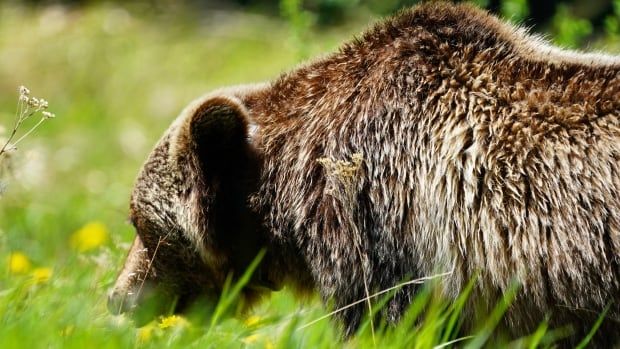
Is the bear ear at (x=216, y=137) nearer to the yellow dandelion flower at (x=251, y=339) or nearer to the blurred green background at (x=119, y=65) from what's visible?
the yellow dandelion flower at (x=251, y=339)

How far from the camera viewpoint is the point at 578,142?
13.5 ft

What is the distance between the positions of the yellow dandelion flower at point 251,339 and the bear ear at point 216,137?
0.82 metres

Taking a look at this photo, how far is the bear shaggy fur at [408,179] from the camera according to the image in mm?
4090

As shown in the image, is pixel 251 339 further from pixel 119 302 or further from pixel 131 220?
pixel 131 220

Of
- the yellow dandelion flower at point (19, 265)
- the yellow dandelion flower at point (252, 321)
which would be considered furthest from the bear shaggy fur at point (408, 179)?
the yellow dandelion flower at point (19, 265)

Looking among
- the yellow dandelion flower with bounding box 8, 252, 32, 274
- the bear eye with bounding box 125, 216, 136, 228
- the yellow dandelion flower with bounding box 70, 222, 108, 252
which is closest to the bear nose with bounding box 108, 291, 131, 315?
the bear eye with bounding box 125, 216, 136, 228

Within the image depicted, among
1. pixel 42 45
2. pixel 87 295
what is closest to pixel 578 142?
pixel 87 295

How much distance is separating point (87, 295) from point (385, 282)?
4.09 ft

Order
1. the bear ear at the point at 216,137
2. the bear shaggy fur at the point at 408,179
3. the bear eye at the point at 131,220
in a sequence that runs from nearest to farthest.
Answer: the bear shaggy fur at the point at 408,179
the bear ear at the point at 216,137
the bear eye at the point at 131,220

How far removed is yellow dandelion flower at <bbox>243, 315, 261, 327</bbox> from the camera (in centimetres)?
468

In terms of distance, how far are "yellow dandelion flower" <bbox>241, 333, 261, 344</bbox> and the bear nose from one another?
0.70 meters

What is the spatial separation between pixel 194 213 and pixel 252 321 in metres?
0.57

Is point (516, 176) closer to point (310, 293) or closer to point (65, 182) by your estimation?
point (310, 293)

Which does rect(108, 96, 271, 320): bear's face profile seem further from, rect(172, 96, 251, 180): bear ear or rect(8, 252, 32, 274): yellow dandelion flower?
rect(8, 252, 32, 274): yellow dandelion flower
